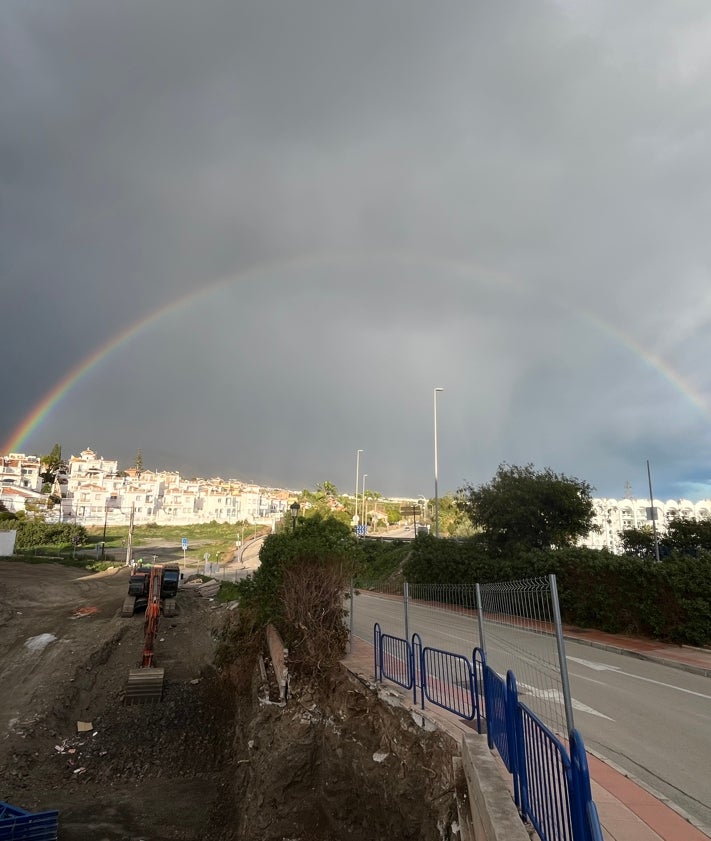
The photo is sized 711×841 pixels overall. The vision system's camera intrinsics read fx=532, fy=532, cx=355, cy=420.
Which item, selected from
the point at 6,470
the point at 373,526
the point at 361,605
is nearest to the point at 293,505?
the point at 361,605

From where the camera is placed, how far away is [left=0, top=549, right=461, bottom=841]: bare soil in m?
9.12

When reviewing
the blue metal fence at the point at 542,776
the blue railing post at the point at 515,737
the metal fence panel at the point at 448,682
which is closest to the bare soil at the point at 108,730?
the metal fence panel at the point at 448,682

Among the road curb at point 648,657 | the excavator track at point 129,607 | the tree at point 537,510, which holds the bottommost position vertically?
the excavator track at point 129,607

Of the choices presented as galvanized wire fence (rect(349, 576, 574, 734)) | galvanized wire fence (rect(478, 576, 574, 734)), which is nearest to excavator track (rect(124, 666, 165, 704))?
galvanized wire fence (rect(349, 576, 574, 734))

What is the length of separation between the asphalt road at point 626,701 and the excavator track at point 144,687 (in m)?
11.9

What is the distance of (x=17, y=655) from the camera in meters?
23.8

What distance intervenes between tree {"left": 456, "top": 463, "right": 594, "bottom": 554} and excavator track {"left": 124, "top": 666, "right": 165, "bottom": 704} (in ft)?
58.0

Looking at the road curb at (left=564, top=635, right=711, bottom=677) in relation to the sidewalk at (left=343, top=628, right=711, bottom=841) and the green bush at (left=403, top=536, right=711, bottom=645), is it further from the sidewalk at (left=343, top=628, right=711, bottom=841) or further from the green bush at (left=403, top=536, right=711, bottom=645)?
the sidewalk at (left=343, top=628, right=711, bottom=841)

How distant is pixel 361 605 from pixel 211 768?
13.6m

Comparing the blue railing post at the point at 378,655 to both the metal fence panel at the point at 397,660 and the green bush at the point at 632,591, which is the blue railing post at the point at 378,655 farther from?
the green bush at the point at 632,591

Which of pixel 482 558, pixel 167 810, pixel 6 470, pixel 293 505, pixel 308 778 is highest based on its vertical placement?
pixel 6 470

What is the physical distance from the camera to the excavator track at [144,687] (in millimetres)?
19406

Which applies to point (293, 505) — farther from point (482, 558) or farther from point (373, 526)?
point (373, 526)

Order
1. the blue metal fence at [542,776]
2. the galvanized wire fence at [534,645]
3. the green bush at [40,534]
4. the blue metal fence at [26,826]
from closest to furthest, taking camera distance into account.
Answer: the blue metal fence at [542,776] → the galvanized wire fence at [534,645] → the blue metal fence at [26,826] → the green bush at [40,534]
